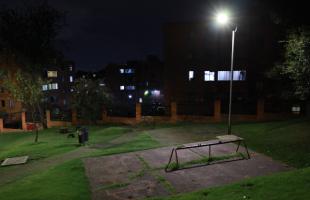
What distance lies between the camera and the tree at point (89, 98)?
27.9 m

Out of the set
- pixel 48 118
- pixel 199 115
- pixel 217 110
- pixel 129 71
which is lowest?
pixel 48 118

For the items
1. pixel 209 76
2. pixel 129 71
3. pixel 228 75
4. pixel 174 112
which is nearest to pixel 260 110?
pixel 174 112

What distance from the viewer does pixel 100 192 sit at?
8.64m

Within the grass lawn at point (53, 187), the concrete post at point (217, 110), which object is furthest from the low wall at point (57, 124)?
→ the grass lawn at point (53, 187)

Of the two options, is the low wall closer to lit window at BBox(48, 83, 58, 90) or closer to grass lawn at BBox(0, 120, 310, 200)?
grass lawn at BBox(0, 120, 310, 200)

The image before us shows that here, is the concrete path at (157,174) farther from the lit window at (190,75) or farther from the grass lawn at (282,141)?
the lit window at (190,75)

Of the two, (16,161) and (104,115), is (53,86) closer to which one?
(104,115)

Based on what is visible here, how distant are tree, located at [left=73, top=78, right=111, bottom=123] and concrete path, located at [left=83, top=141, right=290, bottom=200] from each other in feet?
52.6

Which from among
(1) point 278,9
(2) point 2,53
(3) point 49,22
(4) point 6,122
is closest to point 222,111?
→ (1) point 278,9

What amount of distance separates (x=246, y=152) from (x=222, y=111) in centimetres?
1179

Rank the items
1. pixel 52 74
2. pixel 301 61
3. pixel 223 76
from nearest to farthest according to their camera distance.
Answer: pixel 301 61 < pixel 223 76 < pixel 52 74

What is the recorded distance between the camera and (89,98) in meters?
27.9

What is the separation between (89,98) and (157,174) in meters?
19.4

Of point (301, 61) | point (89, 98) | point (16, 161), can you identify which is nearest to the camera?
point (301, 61)
